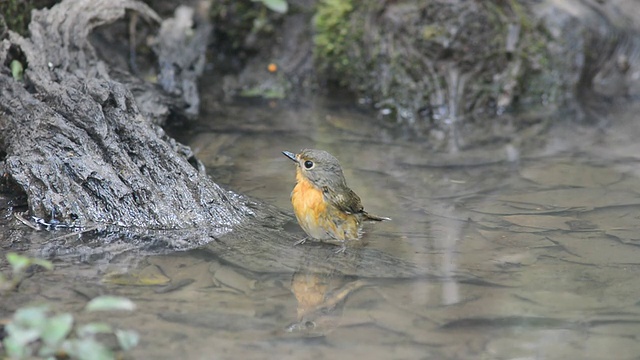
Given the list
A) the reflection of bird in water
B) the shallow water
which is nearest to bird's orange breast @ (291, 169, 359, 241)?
the shallow water

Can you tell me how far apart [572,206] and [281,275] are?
2678mm

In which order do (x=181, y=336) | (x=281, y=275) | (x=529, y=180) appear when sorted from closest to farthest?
(x=181, y=336), (x=281, y=275), (x=529, y=180)

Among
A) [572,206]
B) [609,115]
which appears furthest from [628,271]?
[609,115]

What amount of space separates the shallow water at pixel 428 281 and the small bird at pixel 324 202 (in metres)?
0.17

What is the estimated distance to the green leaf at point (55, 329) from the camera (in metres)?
2.98

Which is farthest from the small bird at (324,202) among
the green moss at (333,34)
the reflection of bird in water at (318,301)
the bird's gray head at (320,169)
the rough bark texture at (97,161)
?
the green moss at (333,34)

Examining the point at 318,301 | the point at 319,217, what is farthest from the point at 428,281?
the point at 319,217

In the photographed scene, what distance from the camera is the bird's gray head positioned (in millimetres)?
5363

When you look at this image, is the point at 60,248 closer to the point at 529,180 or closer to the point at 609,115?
the point at 529,180

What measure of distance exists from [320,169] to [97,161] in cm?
159

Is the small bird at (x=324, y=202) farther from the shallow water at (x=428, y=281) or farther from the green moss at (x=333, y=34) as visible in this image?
the green moss at (x=333, y=34)

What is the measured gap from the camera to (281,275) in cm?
457

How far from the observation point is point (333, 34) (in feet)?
33.1

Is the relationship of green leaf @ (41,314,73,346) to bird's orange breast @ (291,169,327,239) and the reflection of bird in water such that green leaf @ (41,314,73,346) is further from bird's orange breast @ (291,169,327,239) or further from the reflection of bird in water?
bird's orange breast @ (291,169,327,239)
